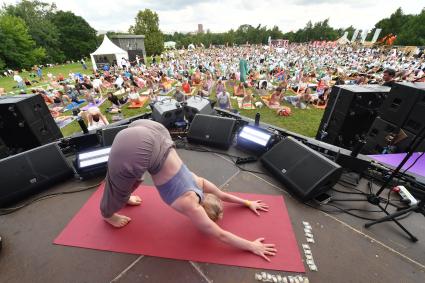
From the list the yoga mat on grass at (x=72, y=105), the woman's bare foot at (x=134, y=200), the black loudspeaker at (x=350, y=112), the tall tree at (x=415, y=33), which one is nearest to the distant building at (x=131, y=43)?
the yoga mat on grass at (x=72, y=105)

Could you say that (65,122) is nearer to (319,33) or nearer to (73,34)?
(73,34)

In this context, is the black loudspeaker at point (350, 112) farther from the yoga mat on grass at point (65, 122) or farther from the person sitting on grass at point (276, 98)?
the yoga mat on grass at point (65, 122)

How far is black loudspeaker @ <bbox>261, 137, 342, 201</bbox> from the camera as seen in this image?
2.52 metres

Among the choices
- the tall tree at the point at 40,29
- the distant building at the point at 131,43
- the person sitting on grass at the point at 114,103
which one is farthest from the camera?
the tall tree at the point at 40,29

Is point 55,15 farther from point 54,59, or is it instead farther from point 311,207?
point 311,207

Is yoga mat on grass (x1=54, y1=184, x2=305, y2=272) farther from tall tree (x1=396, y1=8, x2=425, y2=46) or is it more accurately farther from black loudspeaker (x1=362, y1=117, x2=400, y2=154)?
tall tree (x1=396, y1=8, x2=425, y2=46)

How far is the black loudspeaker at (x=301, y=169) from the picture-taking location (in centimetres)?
252

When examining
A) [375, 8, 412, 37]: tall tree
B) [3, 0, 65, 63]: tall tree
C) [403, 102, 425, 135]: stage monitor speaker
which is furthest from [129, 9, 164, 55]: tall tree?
[375, 8, 412, 37]: tall tree

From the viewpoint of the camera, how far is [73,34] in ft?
135

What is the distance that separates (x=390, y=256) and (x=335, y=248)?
54cm

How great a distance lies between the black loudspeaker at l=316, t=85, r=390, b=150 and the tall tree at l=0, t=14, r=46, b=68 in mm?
38146

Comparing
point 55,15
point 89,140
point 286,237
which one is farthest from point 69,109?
point 55,15

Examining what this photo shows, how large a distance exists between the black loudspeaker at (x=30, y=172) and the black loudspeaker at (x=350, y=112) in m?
5.59

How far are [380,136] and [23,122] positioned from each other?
310 inches
